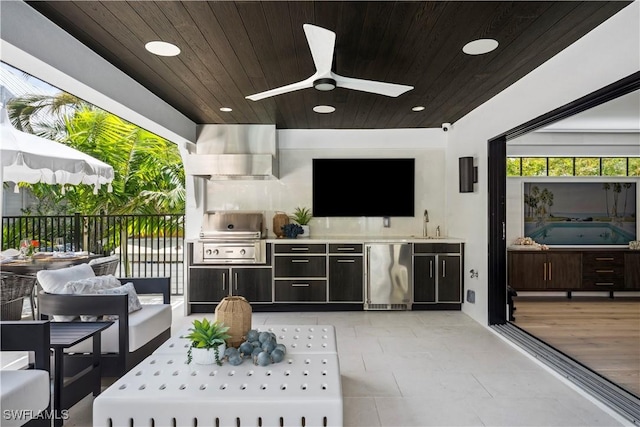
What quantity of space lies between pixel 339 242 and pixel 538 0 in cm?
349

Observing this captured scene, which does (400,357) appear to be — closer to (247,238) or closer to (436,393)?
(436,393)

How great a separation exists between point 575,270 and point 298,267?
13.3 feet

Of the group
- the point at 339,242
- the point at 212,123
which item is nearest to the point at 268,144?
the point at 212,123

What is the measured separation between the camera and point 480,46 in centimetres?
290

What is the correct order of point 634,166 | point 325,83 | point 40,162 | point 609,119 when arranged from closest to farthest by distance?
1. point 325,83
2. point 40,162
3. point 609,119
4. point 634,166

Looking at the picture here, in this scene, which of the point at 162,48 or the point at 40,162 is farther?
the point at 40,162

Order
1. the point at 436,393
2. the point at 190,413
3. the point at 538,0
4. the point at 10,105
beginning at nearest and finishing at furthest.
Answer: the point at 190,413 → the point at 538,0 → the point at 436,393 → the point at 10,105

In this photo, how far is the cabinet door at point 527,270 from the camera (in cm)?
588

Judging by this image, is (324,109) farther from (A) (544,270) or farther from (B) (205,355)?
(A) (544,270)

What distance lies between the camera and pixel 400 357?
3.56m

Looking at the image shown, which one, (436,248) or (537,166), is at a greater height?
(537,166)

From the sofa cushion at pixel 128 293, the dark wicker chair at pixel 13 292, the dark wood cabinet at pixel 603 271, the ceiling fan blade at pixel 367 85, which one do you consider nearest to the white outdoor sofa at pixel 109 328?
the sofa cushion at pixel 128 293

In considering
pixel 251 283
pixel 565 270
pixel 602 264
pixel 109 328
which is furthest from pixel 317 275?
pixel 602 264

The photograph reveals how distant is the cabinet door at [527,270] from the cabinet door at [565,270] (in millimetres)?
119
